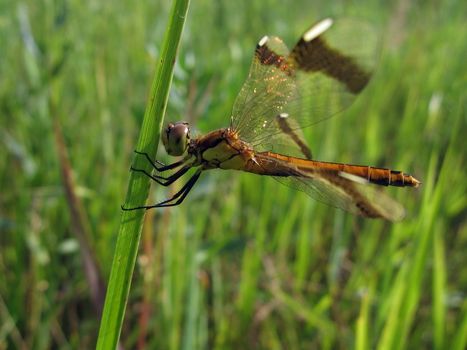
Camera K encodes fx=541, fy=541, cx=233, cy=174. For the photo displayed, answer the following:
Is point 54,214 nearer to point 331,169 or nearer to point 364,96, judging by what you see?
point 331,169

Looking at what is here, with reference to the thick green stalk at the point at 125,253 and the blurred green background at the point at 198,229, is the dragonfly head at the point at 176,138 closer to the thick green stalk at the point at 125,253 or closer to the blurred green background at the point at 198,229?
the thick green stalk at the point at 125,253

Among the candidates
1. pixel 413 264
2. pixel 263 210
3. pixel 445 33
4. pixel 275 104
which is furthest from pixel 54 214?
pixel 445 33

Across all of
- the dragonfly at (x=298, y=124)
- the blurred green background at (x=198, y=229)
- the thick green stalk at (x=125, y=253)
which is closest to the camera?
the thick green stalk at (x=125, y=253)

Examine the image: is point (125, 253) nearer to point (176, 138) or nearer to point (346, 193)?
point (176, 138)

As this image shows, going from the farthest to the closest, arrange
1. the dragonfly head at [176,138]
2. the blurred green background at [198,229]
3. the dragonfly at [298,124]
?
the blurred green background at [198,229] < the dragonfly at [298,124] < the dragonfly head at [176,138]

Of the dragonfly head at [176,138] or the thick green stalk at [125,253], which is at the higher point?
the dragonfly head at [176,138]

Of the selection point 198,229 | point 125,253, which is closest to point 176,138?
point 125,253

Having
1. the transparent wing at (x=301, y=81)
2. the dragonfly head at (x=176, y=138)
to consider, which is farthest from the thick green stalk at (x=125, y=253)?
the transparent wing at (x=301, y=81)
